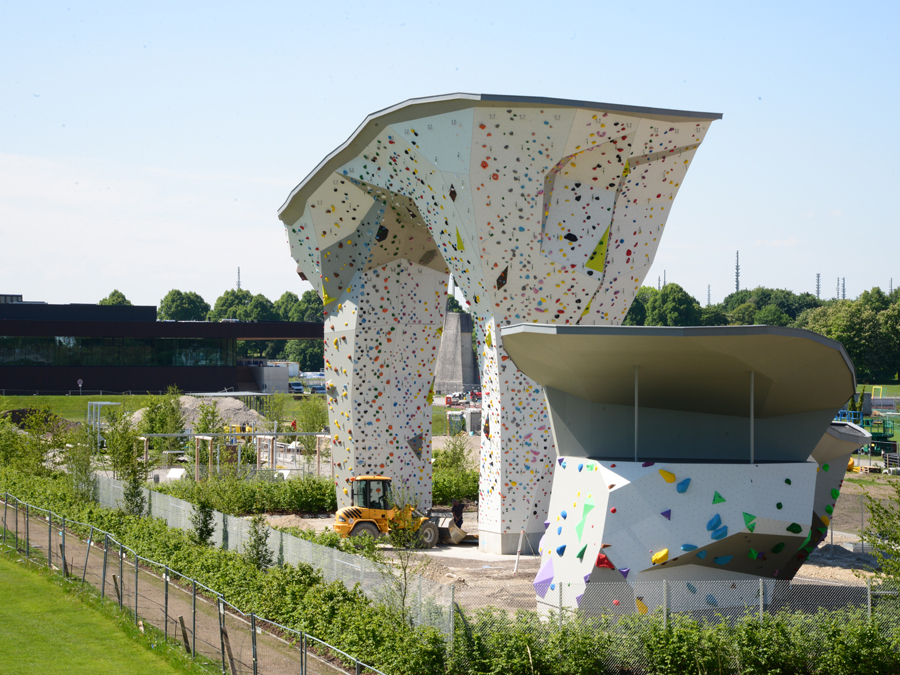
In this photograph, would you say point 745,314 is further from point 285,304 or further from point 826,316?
point 285,304

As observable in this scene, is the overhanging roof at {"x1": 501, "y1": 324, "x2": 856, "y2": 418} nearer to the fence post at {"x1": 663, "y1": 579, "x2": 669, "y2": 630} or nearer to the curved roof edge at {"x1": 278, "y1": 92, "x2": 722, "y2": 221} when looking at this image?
the fence post at {"x1": 663, "y1": 579, "x2": 669, "y2": 630}

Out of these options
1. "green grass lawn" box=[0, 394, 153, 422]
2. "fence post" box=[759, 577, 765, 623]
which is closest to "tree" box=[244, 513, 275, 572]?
"fence post" box=[759, 577, 765, 623]

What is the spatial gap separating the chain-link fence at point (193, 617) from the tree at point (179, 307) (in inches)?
5107

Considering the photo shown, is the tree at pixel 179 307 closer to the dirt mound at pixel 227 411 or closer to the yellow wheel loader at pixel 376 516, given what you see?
the dirt mound at pixel 227 411

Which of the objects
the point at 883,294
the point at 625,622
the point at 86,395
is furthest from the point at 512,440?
the point at 883,294

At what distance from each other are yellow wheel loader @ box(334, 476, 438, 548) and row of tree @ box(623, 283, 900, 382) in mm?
48708

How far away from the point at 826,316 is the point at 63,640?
9569cm

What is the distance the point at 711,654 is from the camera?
13570 millimetres

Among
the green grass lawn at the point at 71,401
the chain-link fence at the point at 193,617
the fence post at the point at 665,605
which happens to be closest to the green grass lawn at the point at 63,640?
the chain-link fence at the point at 193,617

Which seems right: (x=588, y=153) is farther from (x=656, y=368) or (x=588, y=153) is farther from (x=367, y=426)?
(x=367, y=426)

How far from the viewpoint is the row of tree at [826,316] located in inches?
3573

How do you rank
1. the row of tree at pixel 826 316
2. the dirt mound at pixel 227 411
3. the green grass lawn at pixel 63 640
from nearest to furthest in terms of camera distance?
the green grass lawn at pixel 63 640
the dirt mound at pixel 227 411
the row of tree at pixel 826 316

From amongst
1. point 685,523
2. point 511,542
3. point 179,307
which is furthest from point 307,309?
point 685,523

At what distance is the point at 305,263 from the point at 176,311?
126m
